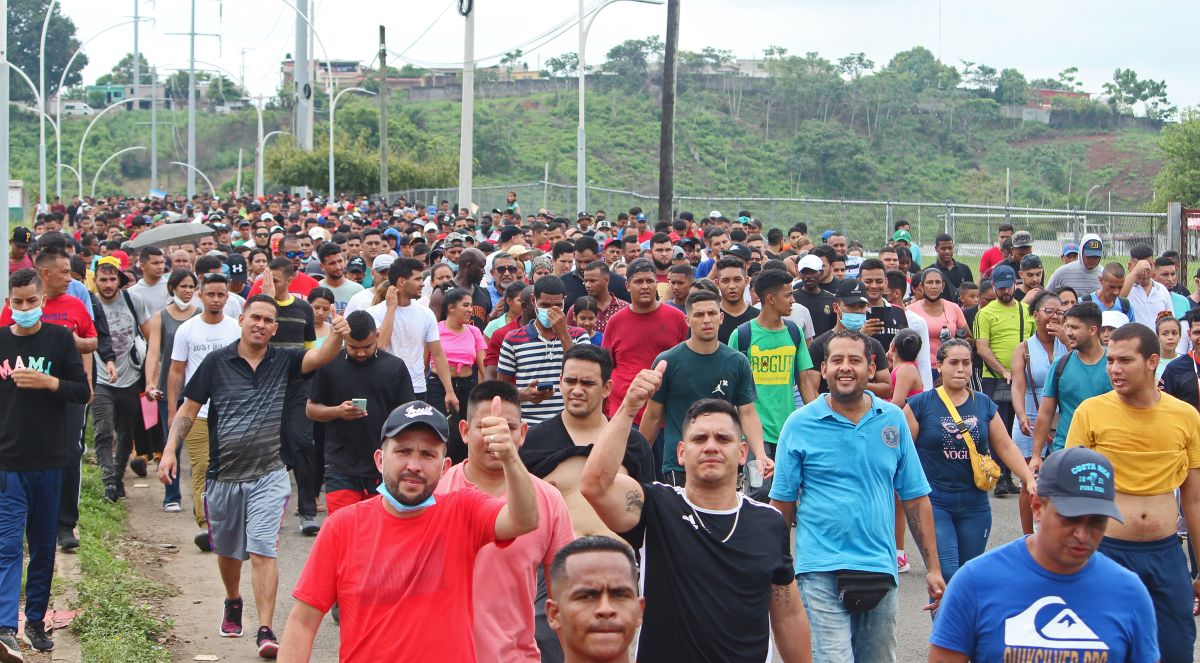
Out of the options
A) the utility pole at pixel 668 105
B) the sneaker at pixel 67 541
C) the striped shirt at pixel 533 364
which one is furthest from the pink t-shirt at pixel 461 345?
the utility pole at pixel 668 105

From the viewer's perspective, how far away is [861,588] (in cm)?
625

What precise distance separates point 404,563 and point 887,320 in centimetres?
803

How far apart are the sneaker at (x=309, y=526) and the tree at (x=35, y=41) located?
120069mm

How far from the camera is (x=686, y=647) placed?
487 centimetres

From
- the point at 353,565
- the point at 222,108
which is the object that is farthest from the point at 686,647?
the point at 222,108

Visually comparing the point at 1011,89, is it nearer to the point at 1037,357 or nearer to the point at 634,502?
the point at 1037,357

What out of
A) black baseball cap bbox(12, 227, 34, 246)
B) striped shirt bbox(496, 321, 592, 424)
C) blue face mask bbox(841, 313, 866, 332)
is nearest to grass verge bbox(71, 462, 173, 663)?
striped shirt bbox(496, 321, 592, 424)

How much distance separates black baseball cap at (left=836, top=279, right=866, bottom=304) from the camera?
428 inches

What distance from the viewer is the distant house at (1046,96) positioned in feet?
292

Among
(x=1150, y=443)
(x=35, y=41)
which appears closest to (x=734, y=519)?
(x=1150, y=443)

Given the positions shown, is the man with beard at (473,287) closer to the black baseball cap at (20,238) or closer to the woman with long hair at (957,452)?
the black baseball cap at (20,238)

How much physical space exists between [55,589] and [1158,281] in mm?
10740

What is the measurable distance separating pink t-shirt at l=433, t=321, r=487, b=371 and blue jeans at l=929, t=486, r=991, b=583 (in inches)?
178

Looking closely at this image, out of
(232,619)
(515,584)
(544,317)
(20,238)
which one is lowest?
(232,619)
